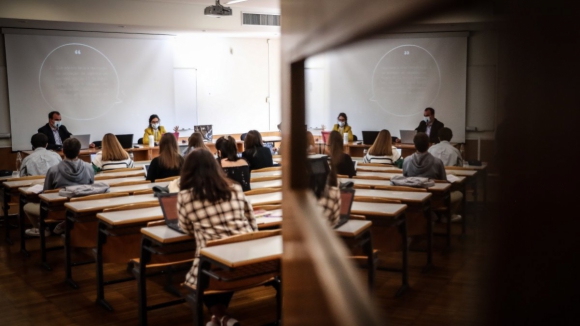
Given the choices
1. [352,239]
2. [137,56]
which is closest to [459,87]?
[352,239]

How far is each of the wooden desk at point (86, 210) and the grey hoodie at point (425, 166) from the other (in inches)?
178

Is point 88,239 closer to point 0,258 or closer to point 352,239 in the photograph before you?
point 0,258

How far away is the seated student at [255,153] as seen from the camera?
6562 millimetres

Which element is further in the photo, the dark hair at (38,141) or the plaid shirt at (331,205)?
the dark hair at (38,141)

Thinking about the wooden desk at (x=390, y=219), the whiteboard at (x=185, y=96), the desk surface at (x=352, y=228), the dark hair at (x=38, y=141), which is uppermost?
the whiteboard at (x=185, y=96)

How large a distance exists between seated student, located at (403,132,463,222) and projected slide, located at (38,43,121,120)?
10743 mm

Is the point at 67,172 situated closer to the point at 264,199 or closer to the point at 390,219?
the point at 264,199

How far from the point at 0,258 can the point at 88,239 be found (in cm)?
164

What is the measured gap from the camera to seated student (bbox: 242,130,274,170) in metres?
6.56

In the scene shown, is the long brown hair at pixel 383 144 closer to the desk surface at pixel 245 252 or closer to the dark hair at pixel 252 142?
the desk surface at pixel 245 252

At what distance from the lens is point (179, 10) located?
1056cm

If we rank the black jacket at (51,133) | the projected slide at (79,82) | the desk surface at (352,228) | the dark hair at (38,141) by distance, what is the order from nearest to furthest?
1. the desk surface at (352,228)
2. the dark hair at (38,141)
3. the black jacket at (51,133)
4. the projected slide at (79,82)

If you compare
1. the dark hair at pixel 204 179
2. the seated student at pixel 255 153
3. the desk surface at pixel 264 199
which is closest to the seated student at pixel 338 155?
the dark hair at pixel 204 179

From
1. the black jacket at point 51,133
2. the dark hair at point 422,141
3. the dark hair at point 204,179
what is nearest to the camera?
the dark hair at point 422,141
